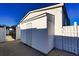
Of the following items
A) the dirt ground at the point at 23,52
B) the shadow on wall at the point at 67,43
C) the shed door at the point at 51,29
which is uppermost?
the shed door at the point at 51,29

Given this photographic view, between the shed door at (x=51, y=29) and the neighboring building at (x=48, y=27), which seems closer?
the neighboring building at (x=48, y=27)

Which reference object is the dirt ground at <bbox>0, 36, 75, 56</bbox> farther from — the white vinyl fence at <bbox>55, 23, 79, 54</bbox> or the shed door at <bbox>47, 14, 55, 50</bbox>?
the shed door at <bbox>47, 14, 55, 50</bbox>

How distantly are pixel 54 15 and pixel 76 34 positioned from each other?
153 cm

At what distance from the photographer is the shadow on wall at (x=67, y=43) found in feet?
14.9

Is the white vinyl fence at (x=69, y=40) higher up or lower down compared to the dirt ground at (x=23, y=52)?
higher up

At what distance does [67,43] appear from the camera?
4.91 metres

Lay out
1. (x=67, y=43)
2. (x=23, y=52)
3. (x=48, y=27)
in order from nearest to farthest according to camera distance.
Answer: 1. (x=48, y=27)
2. (x=67, y=43)
3. (x=23, y=52)

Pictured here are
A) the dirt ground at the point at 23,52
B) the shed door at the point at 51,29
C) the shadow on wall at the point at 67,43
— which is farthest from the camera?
the shed door at the point at 51,29

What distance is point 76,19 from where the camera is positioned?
504 centimetres

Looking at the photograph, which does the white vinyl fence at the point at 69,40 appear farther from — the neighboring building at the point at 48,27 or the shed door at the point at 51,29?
the shed door at the point at 51,29

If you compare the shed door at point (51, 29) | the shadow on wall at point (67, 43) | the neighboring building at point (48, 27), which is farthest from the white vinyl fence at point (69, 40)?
the shed door at point (51, 29)

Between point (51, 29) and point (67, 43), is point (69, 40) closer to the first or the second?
point (67, 43)

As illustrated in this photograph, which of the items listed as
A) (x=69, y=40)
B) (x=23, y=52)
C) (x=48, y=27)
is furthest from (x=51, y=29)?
(x=23, y=52)

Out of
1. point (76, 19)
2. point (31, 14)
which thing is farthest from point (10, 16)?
point (76, 19)
